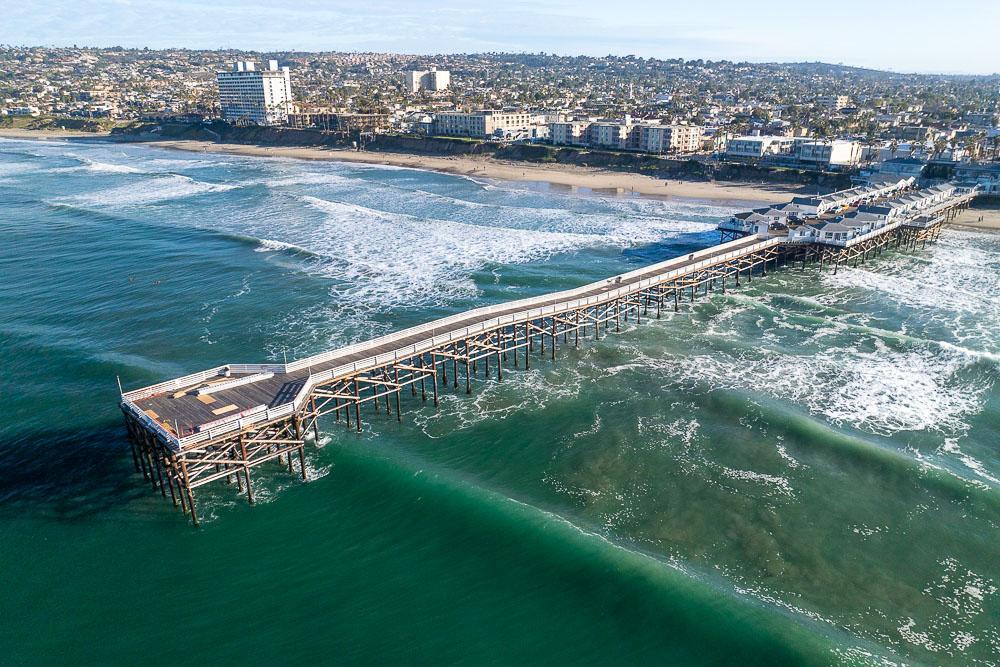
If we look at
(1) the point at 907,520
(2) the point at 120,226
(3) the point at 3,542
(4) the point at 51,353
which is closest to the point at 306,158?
(2) the point at 120,226

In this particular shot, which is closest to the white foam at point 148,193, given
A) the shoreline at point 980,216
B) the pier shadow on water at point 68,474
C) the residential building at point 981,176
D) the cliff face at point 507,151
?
the cliff face at point 507,151

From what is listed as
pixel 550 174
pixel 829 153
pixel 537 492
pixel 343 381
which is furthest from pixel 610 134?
pixel 537 492

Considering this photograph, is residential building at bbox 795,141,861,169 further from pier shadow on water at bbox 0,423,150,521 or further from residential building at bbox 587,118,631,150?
pier shadow on water at bbox 0,423,150,521

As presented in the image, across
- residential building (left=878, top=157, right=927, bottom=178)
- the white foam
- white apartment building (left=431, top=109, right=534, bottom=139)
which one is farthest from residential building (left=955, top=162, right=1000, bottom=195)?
the white foam

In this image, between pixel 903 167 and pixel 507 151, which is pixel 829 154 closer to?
pixel 903 167

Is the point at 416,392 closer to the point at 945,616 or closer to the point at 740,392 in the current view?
the point at 740,392
